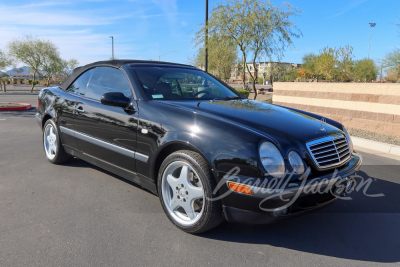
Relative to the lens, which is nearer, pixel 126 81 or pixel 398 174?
pixel 126 81

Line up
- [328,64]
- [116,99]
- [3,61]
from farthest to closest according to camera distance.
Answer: [3,61] < [328,64] < [116,99]

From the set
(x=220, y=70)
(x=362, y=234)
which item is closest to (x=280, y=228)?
(x=362, y=234)

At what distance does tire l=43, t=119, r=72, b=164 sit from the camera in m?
4.62

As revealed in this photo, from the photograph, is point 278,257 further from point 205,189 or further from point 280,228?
point 205,189

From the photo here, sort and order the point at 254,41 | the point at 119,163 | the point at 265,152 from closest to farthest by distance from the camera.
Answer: the point at 265,152 < the point at 119,163 < the point at 254,41

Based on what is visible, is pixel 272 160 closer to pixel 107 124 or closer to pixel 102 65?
pixel 107 124

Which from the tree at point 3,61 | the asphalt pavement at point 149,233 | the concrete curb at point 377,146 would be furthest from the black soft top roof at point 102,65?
the tree at point 3,61

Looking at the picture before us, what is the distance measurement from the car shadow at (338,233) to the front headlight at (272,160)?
0.71 m

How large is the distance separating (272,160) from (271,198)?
29 centimetres

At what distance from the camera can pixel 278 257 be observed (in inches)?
99.4

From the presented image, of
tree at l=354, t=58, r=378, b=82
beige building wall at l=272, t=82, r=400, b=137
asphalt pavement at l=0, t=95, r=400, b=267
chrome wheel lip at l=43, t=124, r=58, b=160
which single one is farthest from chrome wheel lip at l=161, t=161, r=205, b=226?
tree at l=354, t=58, r=378, b=82

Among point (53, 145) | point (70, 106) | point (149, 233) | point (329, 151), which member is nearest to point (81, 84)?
point (70, 106)

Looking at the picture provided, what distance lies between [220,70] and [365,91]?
2519 centimetres

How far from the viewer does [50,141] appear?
4.84 m
